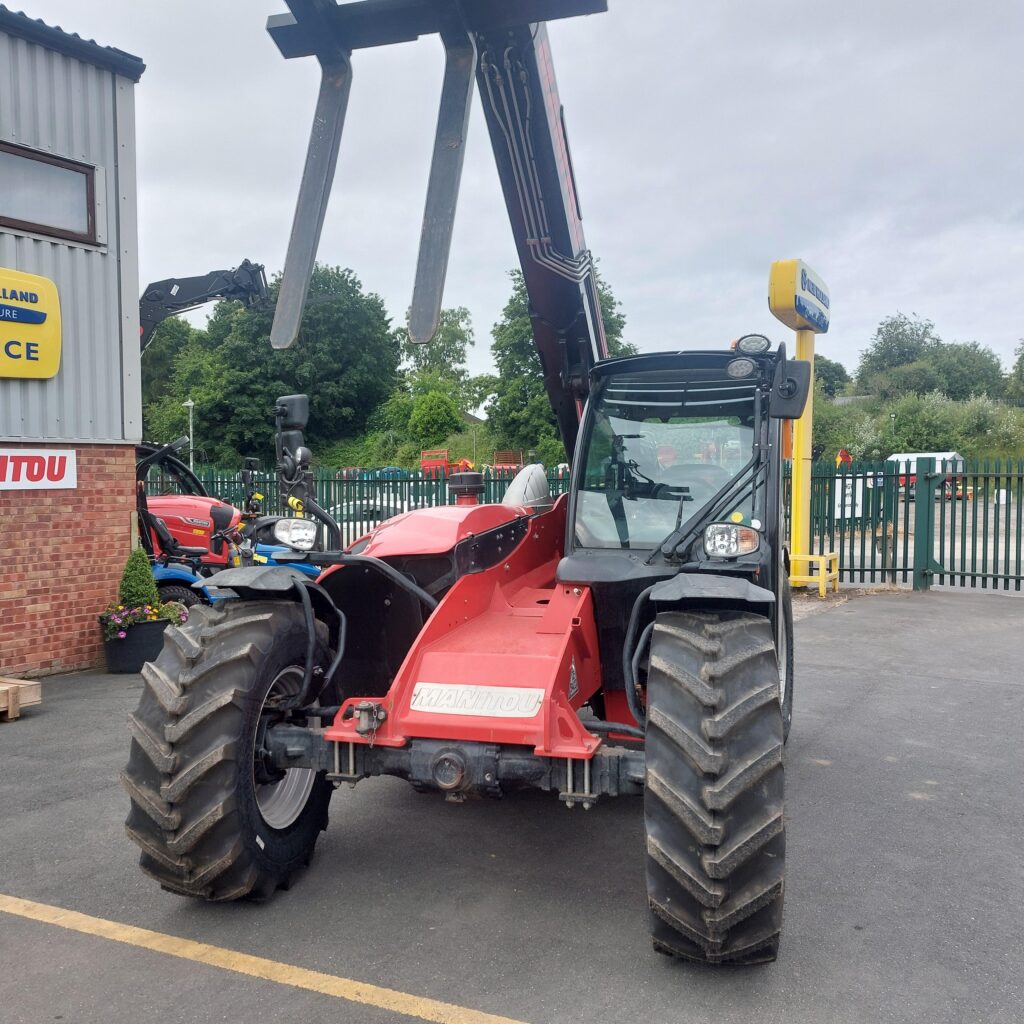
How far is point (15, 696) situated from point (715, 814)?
599cm

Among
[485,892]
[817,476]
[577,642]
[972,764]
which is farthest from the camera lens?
[817,476]

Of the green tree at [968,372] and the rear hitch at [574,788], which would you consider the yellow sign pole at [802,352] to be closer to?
the rear hitch at [574,788]

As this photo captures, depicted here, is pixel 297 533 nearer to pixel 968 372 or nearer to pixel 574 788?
pixel 574 788

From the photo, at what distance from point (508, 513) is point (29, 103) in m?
6.35

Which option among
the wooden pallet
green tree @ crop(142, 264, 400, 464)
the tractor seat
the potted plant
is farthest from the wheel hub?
green tree @ crop(142, 264, 400, 464)

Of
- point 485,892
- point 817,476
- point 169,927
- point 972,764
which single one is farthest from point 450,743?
point 817,476

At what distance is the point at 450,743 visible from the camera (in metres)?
3.62

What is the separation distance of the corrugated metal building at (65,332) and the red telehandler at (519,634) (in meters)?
4.74

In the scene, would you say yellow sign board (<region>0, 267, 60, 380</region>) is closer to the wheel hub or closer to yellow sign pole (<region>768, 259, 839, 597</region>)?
the wheel hub

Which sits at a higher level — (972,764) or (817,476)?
(817,476)

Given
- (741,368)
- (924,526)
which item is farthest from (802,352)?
(741,368)

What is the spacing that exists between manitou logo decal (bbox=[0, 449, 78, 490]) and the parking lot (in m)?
2.98

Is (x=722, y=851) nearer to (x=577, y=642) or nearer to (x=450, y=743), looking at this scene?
(x=450, y=743)

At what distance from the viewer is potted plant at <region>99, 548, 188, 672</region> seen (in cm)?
871
